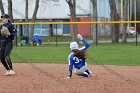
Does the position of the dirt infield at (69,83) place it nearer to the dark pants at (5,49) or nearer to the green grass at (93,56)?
the dark pants at (5,49)

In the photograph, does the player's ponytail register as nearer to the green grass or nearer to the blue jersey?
the blue jersey

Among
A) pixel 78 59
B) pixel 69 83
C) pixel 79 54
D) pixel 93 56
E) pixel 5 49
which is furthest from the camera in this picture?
pixel 93 56

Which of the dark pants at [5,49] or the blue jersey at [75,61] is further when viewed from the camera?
the dark pants at [5,49]

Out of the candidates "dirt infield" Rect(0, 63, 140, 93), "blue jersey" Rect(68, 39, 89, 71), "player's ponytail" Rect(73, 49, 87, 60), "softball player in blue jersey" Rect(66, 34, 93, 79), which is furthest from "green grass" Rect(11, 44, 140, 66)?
"player's ponytail" Rect(73, 49, 87, 60)

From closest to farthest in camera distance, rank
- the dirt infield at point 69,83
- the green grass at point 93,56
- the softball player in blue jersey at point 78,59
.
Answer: the dirt infield at point 69,83 < the softball player in blue jersey at point 78,59 < the green grass at point 93,56

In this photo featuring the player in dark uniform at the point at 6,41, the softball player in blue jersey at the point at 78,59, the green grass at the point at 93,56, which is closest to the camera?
the softball player in blue jersey at the point at 78,59

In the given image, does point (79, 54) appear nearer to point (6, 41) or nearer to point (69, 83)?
point (69, 83)

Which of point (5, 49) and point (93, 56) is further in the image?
point (93, 56)

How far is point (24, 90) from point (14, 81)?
1.88 metres

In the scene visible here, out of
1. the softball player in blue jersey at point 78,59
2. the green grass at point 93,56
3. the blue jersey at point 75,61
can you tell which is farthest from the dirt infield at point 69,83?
the green grass at point 93,56

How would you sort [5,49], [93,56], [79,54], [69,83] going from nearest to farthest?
1. [69,83]
2. [79,54]
3. [5,49]
4. [93,56]

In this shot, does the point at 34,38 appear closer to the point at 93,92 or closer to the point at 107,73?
the point at 107,73

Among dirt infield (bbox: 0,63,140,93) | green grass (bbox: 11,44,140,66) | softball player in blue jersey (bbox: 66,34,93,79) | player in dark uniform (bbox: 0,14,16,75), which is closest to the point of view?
dirt infield (bbox: 0,63,140,93)

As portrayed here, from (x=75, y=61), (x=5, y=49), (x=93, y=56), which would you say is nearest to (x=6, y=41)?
(x=5, y=49)
